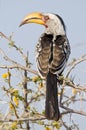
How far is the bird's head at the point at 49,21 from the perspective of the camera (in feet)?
16.0

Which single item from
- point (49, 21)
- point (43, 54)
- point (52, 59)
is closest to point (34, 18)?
Result: point (49, 21)

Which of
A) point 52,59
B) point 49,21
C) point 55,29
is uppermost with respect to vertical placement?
point 49,21

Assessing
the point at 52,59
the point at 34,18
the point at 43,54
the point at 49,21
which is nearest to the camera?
the point at 52,59

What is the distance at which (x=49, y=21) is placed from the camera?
5215 millimetres

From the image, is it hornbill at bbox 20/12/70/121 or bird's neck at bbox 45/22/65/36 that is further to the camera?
bird's neck at bbox 45/22/65/36

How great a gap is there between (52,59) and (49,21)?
1.44 meters

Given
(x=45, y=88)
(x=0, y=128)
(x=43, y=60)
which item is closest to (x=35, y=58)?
(x=43, y=60)

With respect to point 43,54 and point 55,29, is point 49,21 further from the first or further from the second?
point 43,54

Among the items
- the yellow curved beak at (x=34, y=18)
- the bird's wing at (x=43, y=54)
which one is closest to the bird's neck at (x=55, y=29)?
the yellow curved beak at (x=34, y=18)

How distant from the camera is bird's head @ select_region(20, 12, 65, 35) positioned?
4869mm

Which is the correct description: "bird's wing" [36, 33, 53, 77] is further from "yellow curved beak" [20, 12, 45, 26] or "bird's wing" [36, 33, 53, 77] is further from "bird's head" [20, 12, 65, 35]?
"yellow curved beak" [20, 12, 45, 26]

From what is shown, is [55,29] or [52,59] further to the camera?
[55,29]

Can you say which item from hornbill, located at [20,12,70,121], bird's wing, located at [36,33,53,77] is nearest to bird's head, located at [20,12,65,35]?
hornbill, located at [20,12,70,121]

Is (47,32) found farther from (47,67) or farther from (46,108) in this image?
(46,108)
